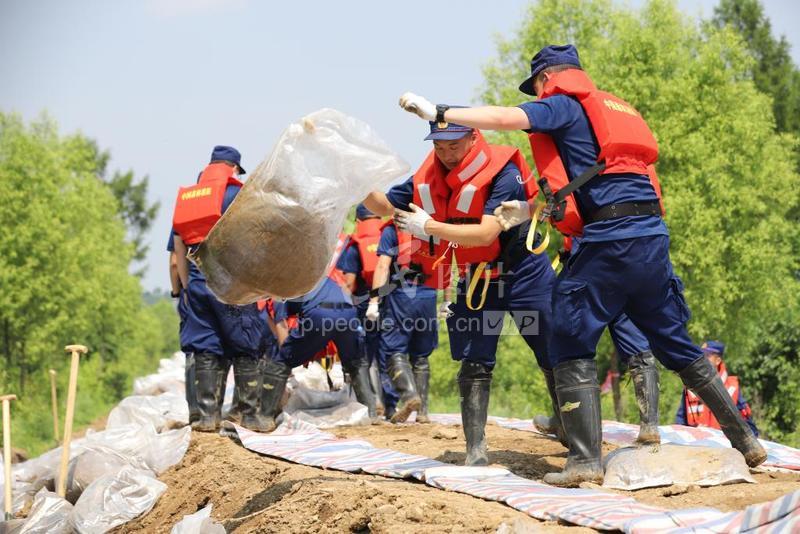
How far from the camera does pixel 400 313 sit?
9273 mm

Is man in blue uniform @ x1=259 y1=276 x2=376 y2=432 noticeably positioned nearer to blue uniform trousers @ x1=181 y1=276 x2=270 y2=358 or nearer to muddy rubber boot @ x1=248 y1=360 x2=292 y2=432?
muddy rubber boot @ x1=248 y1=360 x2=292 y2=432

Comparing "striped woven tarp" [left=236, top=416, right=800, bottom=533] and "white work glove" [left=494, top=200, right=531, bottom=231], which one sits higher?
"white work glove" [left=494, top=200, right=531, bottom=231]

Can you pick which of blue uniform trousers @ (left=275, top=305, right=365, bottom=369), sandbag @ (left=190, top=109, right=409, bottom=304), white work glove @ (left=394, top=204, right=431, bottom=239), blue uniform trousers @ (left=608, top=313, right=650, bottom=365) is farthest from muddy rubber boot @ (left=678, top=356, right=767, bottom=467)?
blue uniform trousers @ (left=275, top=305, right=365, bottom=369)

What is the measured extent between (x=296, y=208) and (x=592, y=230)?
143 cm

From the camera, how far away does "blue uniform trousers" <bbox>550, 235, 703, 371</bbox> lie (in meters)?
4.94

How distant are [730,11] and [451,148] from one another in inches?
1671

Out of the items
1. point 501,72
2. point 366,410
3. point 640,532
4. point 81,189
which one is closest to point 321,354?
point 366,410

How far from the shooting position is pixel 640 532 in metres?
3.89

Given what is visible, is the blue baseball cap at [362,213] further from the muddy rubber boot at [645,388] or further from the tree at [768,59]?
the tree at [768,59]

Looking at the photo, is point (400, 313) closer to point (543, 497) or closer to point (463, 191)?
point (463, 191)

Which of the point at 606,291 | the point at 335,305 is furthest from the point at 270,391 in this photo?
the point at 606,291

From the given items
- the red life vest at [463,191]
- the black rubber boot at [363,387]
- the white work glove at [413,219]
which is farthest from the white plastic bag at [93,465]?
the white work glove at [413,219]

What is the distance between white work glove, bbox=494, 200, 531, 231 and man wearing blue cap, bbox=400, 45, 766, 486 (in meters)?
0.31

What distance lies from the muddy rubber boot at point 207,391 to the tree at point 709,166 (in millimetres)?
10749
